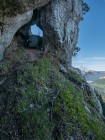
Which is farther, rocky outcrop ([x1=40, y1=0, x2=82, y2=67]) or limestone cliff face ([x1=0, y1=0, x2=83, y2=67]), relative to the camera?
rocky outcrop ([x1=40, y1=0, x2=82, y2=67])

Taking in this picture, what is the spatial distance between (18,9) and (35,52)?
173 inches

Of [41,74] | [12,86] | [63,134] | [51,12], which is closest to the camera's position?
[63,134]

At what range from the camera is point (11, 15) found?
1518 cm

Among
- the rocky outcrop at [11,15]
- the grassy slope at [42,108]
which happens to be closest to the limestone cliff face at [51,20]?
the rocky outcrop at [11,15]

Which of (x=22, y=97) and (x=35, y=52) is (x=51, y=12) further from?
(x=22, y=97)

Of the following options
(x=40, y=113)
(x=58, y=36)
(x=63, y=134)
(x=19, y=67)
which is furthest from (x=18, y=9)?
(x=63, y=134)

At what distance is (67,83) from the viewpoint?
15.1 metres

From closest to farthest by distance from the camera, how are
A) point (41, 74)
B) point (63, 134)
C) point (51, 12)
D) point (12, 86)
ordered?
point (63, 134) → point (12, 86) → point (41, 74) → point (51, 12)

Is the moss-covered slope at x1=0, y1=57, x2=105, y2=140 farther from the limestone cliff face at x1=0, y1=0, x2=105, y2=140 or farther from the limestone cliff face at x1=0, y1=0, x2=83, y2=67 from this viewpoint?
the limestone cliff face at x1=0, y1=0, x2=83, y2=67

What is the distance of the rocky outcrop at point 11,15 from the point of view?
47.1 ft

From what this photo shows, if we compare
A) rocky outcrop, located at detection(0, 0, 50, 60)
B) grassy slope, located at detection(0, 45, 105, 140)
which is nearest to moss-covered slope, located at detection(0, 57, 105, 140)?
grassy slope, located at detection(0, 45, 105, 140)

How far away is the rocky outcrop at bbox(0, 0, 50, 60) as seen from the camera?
1435cm

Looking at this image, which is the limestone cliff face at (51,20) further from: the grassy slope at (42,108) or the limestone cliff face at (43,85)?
the grassy slope at (42,108)

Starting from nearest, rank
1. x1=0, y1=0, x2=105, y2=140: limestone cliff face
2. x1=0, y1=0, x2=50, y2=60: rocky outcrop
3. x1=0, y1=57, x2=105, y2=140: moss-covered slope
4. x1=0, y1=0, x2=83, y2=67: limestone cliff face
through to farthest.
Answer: x1=0, y1=57, x2=105, y2=140: moss-covered slope → x1=0, y1=0, x2=105, y2=140: limestone cliff face → x1=0, y1=0, x2=50, y2=60: rocky outcrop → x1=0, y1=0, x2=83, y2=67: limestone cliff face
